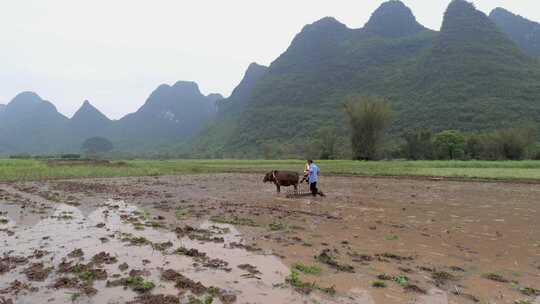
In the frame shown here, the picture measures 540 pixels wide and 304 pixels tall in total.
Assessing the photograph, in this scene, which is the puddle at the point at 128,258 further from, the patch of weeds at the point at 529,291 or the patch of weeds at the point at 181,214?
the patch of weeds at the point at 529,291

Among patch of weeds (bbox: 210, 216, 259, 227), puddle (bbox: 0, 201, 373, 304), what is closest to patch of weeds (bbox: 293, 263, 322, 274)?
puddle (bbox: 0, 201, 373, 304)

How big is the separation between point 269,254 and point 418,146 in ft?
183

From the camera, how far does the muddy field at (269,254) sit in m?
5.27

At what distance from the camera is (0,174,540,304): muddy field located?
17.3 ft

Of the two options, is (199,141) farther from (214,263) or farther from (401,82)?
(214,263)

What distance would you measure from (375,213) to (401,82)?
3563 inches

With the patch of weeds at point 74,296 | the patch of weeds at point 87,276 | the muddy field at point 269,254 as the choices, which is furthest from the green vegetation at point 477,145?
the patch of weeds at point 74,296

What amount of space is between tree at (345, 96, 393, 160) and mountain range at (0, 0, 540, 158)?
1295cm

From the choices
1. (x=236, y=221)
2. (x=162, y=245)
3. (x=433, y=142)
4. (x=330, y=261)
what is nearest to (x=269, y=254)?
(x=330, y=261)

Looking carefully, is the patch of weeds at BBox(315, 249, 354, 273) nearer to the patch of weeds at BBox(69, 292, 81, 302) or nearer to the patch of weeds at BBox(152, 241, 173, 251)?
the patch of weeds at BBox(152, 241, 173, 251)

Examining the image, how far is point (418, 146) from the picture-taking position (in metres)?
57.2

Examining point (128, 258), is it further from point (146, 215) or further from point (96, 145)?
point (96, 145)

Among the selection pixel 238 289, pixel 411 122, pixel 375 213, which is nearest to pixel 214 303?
pixel 238 289

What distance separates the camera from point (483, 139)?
53.1 meters
